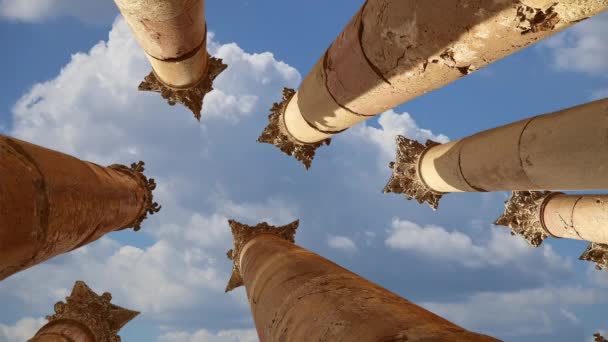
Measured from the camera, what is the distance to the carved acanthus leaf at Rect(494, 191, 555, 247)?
40.6 feet

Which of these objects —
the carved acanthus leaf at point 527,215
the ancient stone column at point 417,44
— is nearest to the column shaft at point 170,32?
the ancient stone column at point 417,44

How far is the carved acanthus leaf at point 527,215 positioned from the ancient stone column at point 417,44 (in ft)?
22.9

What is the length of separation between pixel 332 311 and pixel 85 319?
9.33 metres

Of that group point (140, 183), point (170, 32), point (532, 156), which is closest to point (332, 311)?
→ point (532, 156)

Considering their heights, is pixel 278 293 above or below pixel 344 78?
below

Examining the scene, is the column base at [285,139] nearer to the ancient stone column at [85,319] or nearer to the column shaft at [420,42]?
the column shaft at [420,42]

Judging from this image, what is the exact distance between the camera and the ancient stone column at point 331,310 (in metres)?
3.72

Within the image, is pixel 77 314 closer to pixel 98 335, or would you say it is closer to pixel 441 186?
pixel 98 335

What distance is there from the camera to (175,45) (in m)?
9.07

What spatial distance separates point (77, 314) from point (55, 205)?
8.05 metres

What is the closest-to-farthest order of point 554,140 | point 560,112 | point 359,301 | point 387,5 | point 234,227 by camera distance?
1. point 359,301
2. point 387,5
3. point 554,140
4. point 560,112
5. point 234,227

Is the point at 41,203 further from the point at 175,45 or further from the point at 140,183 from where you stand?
the point at 140,183

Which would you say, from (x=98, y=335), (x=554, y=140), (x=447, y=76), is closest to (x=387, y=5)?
(x=447, y=76)

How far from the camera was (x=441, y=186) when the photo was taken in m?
11.6
